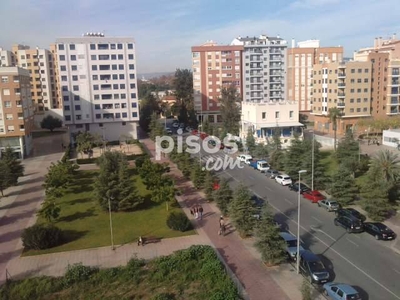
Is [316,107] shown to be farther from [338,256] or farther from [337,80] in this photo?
[338,256]

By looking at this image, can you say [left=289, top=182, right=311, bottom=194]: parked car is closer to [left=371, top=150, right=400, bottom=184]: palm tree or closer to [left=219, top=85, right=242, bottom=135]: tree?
[left=371, top=150, right=400, bottom=184]: palm tree

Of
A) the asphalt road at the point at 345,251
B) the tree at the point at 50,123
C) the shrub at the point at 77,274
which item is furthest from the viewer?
the tree at the point at 50,123

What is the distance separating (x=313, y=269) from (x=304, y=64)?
2933 inches

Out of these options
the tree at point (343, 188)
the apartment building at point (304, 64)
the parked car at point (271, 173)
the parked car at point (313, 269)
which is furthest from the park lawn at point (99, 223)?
the apartment building at point (304, 64)

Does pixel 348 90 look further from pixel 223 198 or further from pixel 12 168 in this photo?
pixel 12 168

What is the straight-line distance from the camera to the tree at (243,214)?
954 inches

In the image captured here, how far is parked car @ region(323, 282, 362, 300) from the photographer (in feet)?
53.7

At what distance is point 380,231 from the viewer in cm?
2361

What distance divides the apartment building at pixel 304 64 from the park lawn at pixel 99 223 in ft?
202

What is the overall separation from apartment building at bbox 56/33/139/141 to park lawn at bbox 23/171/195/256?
3304 centimetres

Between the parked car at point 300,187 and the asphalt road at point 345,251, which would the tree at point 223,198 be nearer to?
the asphalt road at point 345,251

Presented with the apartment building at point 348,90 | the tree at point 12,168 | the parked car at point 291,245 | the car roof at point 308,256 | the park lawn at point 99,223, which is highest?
the apartment building at point 348,90

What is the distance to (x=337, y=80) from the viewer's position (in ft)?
218

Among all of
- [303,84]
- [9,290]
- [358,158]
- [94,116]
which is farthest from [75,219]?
[303,84]
